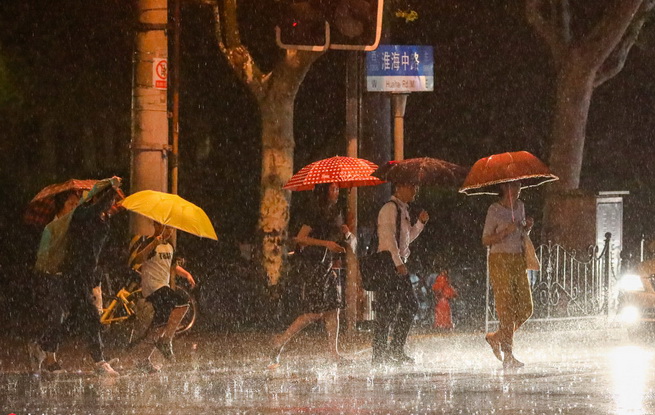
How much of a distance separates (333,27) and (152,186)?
98.8 inches

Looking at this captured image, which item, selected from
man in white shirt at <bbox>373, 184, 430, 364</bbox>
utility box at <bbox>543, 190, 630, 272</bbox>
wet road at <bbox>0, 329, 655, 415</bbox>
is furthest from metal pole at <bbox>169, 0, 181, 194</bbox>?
utility box at <bbox>543, 190, 630, 272</bbox>

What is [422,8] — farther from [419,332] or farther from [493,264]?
[493,264]

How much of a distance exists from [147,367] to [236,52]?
6849 millimetres

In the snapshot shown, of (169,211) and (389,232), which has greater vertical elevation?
(169,211)

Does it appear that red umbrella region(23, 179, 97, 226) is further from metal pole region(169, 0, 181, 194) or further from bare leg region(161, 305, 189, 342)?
metal pole region(169, 0, 181, 194)

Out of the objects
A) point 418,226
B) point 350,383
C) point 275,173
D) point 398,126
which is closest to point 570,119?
point 275,173

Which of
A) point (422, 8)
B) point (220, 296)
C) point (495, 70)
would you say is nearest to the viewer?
point (220, 296)

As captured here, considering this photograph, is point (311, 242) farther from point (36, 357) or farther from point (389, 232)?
point (36, 357)

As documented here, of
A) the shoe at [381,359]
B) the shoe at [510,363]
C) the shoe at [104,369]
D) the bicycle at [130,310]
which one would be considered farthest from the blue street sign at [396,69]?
the shoe at [104,369]

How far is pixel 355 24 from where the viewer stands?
43.1 ft

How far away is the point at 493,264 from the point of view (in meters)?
12.7

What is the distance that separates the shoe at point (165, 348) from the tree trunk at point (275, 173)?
551 cm

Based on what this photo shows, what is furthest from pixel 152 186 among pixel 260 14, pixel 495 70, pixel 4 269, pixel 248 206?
pixel 495 70

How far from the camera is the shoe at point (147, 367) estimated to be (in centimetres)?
1256
